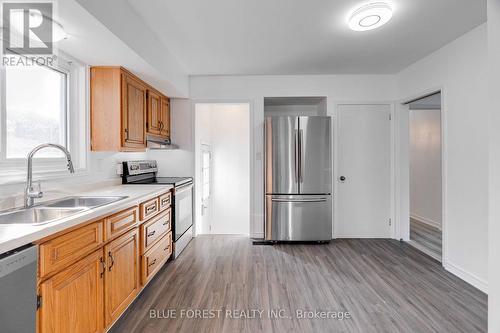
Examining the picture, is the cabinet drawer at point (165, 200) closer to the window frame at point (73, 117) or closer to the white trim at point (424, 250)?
A: the window frame at point (73, 117)

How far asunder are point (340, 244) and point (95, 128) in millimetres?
3329

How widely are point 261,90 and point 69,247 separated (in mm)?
3136

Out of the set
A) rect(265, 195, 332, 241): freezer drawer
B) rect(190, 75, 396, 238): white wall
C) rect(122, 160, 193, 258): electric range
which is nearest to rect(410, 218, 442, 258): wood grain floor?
rect(265, 195, 332, 241): freezer drawer

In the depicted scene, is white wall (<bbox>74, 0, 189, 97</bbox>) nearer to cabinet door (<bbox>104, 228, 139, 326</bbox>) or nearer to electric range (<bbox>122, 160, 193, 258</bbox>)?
electric range (<bbox>122, 160, 193, 258</bbox>)

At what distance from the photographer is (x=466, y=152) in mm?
2486

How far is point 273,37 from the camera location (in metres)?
2.59

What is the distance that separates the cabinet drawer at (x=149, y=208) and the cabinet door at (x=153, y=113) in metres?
1.03

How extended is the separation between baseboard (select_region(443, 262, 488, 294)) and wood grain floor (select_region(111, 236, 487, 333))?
0.21ft

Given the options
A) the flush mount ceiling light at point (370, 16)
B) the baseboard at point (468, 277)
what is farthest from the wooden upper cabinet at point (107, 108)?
the baseboard at point (468, 277)

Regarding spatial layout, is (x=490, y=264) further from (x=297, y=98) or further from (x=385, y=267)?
(x=297, y=98)

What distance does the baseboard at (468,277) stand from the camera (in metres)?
2.27

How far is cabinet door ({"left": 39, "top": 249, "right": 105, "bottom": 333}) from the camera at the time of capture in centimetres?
116

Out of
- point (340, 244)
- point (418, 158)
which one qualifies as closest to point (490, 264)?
point (340, 244)

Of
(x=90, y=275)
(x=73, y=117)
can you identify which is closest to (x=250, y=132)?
(x=73, y=117)
